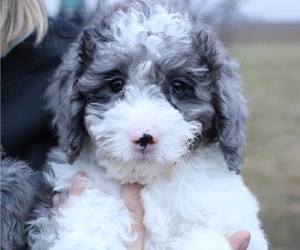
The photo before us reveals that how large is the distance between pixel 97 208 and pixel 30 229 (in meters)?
0.48

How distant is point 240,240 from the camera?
3.82 m

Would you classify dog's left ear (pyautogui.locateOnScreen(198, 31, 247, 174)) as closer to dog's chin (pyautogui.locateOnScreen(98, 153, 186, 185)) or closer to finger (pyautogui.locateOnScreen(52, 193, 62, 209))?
dog's chin (pyautogui.locateOnScreen(98, 153, 186, 185))

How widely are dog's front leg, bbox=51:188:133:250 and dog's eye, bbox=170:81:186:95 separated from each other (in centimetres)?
77

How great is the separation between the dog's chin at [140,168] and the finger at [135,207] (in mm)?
53

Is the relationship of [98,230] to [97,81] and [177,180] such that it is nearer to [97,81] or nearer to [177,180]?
[177,180]

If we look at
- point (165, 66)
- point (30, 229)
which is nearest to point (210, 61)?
point (165, 66)

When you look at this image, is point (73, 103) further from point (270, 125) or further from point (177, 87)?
point (270, 125)

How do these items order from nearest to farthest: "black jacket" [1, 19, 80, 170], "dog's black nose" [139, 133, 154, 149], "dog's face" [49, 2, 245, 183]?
"dog's black nose" [139, 133, 154, 149]
"dog's face" [49, 2, 245, 183]
"black jacket" [1, 19, 80, 170]

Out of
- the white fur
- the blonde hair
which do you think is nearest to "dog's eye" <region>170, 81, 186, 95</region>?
the white fur

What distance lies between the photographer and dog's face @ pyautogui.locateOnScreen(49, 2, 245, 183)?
369 centimetres

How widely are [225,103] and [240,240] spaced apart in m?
0.86

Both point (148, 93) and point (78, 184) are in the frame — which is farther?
point (78, 184)

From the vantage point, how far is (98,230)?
3832 millimetres

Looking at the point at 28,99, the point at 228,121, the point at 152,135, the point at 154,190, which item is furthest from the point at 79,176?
the point at 28,99
